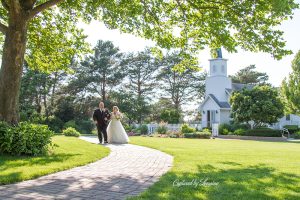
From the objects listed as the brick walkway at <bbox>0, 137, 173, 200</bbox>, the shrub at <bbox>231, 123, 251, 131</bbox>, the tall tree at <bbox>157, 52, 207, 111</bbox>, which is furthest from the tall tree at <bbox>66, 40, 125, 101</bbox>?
the brick walkway at <bbox>0, 137, 173, 200</bbox>

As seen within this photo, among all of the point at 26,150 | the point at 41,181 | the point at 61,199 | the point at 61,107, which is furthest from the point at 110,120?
the point at 61,107

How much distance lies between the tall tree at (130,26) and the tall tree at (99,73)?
96.7 ft

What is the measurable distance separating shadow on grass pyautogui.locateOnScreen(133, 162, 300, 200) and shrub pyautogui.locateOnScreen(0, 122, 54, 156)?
4371 millimetres

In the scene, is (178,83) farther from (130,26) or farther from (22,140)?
(22,140)

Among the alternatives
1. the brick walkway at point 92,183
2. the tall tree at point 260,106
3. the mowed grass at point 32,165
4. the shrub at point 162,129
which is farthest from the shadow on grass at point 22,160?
the tall tree at point 260,106

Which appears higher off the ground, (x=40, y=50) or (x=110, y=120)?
(x=40, y=50)

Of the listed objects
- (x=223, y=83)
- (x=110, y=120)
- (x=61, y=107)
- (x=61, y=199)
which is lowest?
(x=61, y=199)

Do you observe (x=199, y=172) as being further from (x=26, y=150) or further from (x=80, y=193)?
(x=26, y=150)

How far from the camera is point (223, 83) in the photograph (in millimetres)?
42656

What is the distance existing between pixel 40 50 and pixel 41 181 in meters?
10.3

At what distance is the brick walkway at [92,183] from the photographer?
508 cm

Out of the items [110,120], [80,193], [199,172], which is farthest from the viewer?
[110,120]

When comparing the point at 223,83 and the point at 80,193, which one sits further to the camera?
the point at 223,83

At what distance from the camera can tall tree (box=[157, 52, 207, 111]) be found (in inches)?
2064
